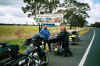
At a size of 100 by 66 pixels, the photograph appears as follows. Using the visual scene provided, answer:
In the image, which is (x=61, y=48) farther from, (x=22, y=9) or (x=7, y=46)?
(x=22, y=9)

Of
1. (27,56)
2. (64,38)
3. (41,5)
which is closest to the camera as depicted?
(27,56)

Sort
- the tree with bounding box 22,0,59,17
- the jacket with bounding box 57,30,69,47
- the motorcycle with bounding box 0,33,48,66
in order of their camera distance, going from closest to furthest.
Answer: the motorcycle with bounding box 0,33,48,66 < the jacket with bounding box 57,30,69,47 < the tree with bounding box 22,0,59,17

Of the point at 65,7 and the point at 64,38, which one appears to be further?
the point at 65,7

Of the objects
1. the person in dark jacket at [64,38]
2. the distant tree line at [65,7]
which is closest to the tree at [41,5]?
the distant tree line at [65,7]

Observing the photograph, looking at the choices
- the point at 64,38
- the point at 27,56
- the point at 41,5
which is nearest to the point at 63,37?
the point at 64,38

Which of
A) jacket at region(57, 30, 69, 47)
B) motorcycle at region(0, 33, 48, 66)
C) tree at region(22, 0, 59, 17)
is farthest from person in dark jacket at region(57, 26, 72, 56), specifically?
tree at region(22, 0, 59, 17)

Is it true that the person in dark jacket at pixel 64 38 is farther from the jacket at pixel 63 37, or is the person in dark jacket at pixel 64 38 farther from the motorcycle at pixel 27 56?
the motorcycle at pixel 27 56

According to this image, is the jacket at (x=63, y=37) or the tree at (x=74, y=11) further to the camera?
the tree at (x=74, y=11)

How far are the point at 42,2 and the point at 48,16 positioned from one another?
24.8m

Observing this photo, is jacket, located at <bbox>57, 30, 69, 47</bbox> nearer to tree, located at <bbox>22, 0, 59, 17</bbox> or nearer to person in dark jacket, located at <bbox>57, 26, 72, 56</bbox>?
person in dark jacket, located at <bbox>57, 26, 72, 56</bbox>

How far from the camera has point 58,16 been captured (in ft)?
56.7

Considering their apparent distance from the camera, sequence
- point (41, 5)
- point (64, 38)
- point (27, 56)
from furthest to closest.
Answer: point (41, 5) → point (64, 38) → point (27, 56)

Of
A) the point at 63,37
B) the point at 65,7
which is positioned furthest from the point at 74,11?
the point at 63,37

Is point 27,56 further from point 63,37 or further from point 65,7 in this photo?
point 65,7
